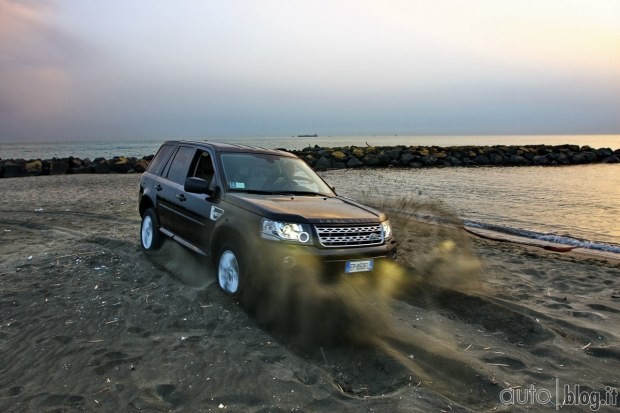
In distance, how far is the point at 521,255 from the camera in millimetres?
8430

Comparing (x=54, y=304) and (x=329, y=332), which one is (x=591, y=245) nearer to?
(x=329, y=332)

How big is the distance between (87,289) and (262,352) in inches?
114

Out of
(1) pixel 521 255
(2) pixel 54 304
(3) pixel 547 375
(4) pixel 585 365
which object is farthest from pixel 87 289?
(1) pixel 521 255

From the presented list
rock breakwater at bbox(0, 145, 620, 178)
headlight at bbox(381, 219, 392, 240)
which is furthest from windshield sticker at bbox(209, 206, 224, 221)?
rock breakwater at bbox(0, 145, 620, 178)

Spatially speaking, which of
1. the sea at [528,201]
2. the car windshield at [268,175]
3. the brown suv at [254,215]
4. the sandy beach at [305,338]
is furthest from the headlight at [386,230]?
the sea at [528,201]

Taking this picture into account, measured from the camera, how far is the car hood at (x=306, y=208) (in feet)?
15.5

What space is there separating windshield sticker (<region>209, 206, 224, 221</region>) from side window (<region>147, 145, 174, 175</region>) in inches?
94.9

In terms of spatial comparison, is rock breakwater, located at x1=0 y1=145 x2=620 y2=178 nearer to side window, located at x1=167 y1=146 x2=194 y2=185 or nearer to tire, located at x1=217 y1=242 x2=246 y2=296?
side window, located at x1=167 y1=146 x2=194 y2=185

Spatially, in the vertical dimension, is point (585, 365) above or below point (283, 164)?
below

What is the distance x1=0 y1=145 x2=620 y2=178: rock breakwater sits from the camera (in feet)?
88.8

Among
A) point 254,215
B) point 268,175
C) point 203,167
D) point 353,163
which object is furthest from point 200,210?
point 353,163

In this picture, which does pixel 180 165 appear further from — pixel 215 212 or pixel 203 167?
pixel 215 212

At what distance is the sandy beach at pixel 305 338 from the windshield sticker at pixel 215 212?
919mm

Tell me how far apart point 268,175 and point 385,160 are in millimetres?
30266
